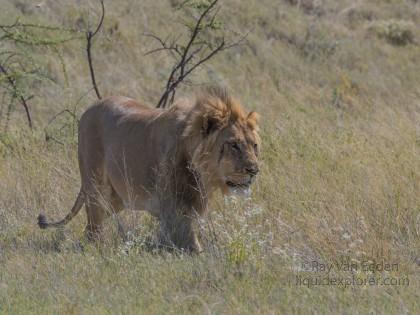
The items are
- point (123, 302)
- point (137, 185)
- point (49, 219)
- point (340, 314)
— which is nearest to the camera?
point (340, 314)

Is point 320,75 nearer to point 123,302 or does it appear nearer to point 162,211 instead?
point 162,211

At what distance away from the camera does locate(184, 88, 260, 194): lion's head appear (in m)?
6.48

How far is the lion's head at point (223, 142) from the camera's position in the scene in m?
6.48

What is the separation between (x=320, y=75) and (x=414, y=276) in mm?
14031

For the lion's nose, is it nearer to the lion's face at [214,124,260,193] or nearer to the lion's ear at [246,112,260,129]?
the lion's face at [214,124,260,193]

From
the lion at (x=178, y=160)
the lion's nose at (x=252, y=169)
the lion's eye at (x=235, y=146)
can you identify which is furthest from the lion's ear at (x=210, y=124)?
the lion's nose at (x=252, y=169)

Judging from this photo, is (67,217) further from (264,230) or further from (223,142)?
(223,142)

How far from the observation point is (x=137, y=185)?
23.7 ft

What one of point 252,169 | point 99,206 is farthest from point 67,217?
point 252,169

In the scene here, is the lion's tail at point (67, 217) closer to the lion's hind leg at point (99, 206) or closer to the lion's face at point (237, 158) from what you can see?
the lion's hind leg at point (99, 206)

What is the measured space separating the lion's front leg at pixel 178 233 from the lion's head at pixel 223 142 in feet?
1.04

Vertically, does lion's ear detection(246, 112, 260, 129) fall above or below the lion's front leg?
above

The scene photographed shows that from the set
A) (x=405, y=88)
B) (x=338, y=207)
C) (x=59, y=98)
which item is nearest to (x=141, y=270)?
(x=338, y=207)

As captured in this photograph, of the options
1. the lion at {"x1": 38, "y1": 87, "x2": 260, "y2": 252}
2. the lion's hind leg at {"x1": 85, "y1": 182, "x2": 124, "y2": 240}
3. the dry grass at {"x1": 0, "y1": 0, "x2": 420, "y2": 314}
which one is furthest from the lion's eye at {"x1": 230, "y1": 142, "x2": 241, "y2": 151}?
the lion's hind leg at {"x1": 85, "y1": 182, "x2": 124, "y2": 240}
